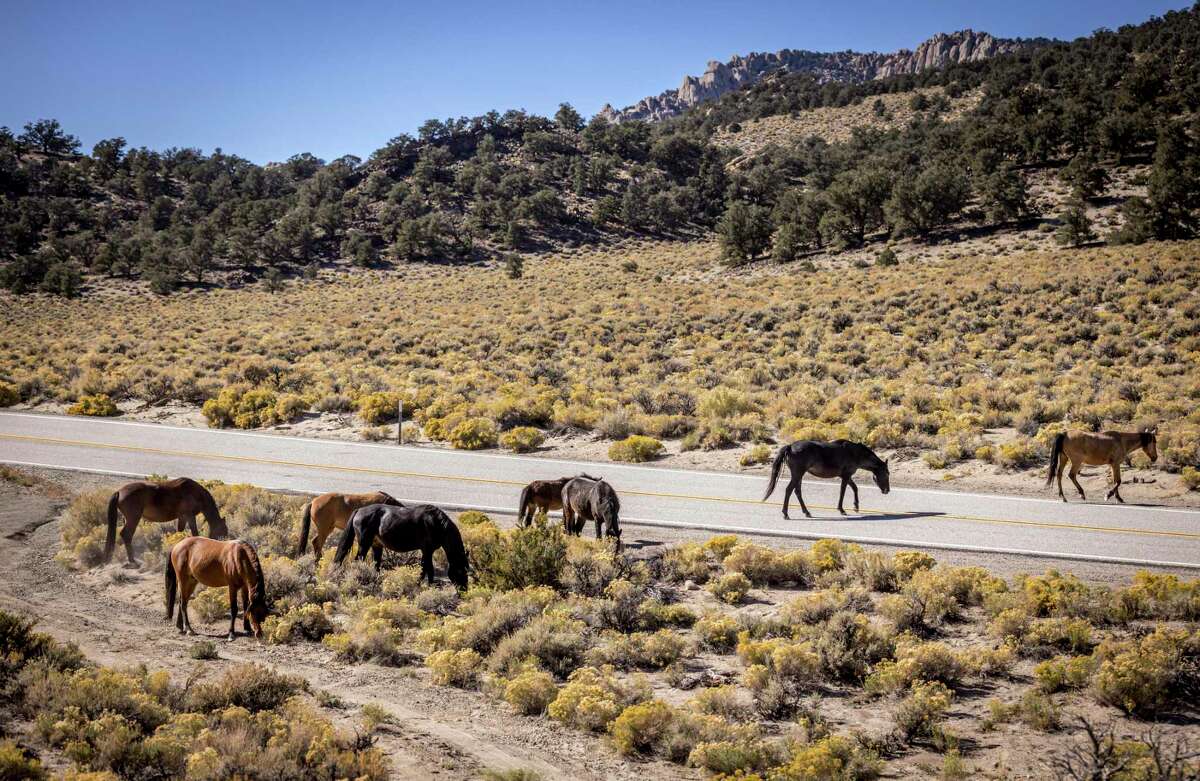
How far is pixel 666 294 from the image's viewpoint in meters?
48.7

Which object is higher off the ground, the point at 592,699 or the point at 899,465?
the point at 899,465

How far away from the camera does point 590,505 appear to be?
12.5 meters

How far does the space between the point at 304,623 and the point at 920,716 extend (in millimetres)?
7689

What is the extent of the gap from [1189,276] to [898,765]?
124ft

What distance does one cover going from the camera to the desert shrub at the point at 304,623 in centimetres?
954

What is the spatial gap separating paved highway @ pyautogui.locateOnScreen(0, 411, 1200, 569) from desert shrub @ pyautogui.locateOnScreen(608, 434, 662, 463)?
0.85 meters

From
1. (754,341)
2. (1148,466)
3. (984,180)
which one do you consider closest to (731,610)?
(1148,466)

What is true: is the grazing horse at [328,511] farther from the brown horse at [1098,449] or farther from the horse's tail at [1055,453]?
the brown horse at [1098,449]

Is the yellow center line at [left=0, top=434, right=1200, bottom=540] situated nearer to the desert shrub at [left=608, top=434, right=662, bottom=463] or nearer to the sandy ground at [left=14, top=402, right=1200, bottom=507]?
the sandy ground at [left=14, top=402, right=1200, bottom=507]

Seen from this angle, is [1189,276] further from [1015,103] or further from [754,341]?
[1015,103]

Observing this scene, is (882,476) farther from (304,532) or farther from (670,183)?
(670,183)

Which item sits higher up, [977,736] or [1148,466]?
[1148,466]

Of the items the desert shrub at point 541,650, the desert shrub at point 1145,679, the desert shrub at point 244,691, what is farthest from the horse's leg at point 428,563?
the desert shrub at point 1145,679

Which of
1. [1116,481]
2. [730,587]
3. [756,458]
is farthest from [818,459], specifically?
[1116,481]
